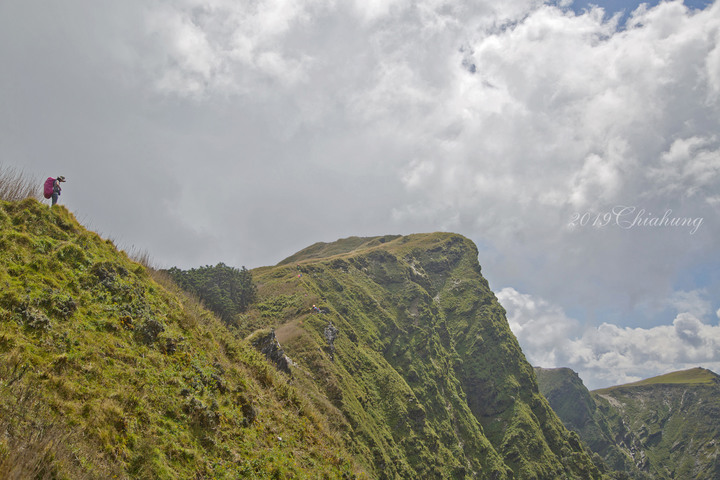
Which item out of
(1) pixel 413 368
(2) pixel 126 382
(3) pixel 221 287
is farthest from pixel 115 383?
(1) pixel 413 368

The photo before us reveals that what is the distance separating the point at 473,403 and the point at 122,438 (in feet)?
400

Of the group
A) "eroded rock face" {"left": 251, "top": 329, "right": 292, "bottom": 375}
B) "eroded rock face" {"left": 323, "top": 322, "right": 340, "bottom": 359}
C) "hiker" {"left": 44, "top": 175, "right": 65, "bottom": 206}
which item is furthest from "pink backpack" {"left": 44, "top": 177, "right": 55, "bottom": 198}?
"eroded rock face" {"left": 323, "top": 322, "right": 340, "bottom": 359}

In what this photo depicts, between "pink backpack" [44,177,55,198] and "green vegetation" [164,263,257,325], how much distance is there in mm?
41799

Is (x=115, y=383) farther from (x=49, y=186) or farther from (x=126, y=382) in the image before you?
(x=49, y=186)

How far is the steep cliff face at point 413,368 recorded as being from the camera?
68000 millimetres

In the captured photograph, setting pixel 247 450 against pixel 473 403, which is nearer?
pixel 247 450

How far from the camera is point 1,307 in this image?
12.8m

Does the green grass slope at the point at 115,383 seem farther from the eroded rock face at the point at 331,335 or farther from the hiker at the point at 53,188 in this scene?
the eroded rock face at the point at 331,335

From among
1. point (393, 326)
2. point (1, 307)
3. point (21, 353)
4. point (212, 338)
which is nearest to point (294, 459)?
point (212, 338)

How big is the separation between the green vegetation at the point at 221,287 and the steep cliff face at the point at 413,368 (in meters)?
4.34

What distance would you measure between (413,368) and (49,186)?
303 feet

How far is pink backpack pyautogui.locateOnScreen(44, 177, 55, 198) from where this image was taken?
2172cm

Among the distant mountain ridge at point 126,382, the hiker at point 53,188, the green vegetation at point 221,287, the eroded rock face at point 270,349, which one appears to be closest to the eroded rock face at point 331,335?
the distant mountain ridge at point 126,382

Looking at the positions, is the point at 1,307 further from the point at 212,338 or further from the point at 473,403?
the point at 473,403
